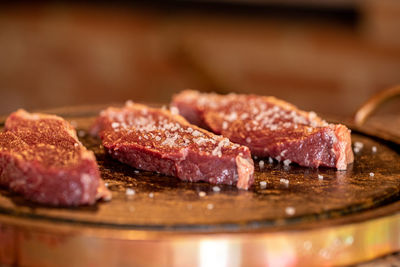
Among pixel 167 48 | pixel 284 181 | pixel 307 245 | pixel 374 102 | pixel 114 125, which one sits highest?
pixel 167 48

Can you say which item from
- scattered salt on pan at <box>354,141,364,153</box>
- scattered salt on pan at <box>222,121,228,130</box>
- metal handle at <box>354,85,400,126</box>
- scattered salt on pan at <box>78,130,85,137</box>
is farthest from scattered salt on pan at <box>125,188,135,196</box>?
metal handle at <box>354,85,400,126</box>

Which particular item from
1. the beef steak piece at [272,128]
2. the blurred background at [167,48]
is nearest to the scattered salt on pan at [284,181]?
the beef steak piece at [272,128]

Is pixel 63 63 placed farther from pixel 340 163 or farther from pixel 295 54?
pixel 340 163

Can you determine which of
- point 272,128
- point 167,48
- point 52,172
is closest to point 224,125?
point 272,128

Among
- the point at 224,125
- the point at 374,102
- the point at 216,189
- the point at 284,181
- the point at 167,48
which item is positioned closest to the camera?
the point at 216,189

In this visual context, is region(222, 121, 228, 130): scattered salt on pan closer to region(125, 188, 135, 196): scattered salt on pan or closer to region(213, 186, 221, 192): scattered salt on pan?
region(213, 186, 221, 192): scattered salt on pan

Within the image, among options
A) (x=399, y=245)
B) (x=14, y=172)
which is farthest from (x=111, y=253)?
(x=399, y=245)

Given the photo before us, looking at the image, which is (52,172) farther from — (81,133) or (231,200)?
(81,133)
